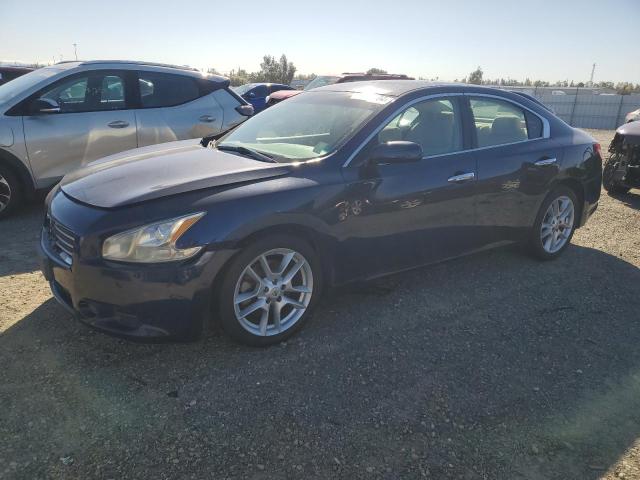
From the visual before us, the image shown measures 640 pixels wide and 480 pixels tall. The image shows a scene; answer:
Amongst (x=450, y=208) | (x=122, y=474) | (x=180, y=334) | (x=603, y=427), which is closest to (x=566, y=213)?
(x=450, y=208)

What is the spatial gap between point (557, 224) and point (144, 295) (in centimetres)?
403

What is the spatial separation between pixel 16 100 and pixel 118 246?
3.87 meters

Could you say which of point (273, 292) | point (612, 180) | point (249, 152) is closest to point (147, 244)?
point (273, 292)

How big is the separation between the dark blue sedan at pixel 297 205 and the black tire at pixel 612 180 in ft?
11.8

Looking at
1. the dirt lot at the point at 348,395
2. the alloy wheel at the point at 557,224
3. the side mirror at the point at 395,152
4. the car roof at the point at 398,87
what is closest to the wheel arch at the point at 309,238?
the dirt lot at the point at 348,395

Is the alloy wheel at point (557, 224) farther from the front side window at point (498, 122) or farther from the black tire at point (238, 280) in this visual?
the black tire at point (238, 280)

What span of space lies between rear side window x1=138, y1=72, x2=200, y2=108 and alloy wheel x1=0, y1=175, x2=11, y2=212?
1.82 m

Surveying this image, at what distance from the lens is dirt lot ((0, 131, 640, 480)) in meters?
2.32

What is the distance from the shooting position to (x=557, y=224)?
494 centimetres

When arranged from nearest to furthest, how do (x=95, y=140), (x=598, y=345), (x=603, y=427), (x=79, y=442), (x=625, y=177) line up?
(x=79, y=442)
(x=603, y=427)
(x=598, y=345)
(x=95, y=140)
(x=625, y=177)

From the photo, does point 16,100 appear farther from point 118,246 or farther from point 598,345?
point 598,345

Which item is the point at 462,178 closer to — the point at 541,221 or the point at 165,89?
the point at 541,221

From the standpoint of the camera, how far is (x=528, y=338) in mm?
3518

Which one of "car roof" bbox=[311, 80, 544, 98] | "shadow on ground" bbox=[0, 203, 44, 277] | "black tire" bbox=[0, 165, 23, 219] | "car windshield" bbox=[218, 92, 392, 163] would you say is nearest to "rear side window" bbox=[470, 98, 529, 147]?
"car roof" bbox=[311, 80, 544, 98]
